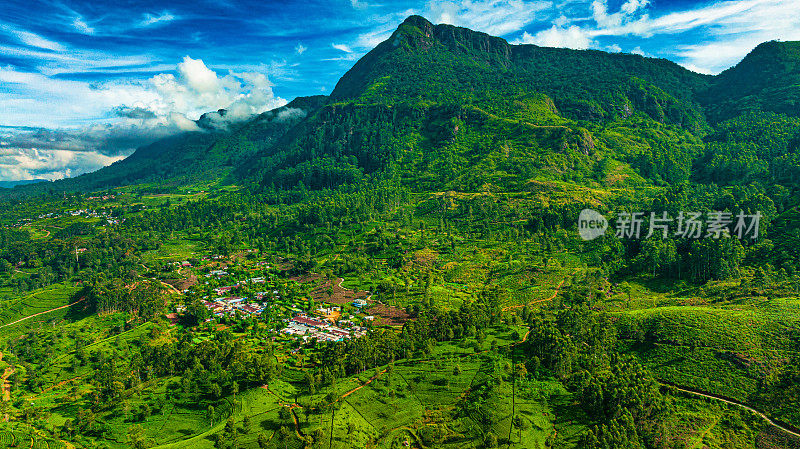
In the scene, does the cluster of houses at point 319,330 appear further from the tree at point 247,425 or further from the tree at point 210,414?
the tree at point 247,425

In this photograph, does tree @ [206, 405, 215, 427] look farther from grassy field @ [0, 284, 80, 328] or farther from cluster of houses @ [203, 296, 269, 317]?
grassy field @ [0, 284, 80, 328]

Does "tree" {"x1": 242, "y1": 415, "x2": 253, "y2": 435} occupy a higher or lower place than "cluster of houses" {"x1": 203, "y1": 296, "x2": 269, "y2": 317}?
lower

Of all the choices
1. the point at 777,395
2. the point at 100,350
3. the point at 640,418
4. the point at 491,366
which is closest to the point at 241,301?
the point at 100,350

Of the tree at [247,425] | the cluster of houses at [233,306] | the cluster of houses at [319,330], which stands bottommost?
the tree at [247,425]

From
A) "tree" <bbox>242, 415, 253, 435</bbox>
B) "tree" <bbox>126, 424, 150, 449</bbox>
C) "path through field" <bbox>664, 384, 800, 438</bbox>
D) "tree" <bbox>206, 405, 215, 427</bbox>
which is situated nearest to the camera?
"path through field" <bbox>664, 384, 800, 438</bbox>

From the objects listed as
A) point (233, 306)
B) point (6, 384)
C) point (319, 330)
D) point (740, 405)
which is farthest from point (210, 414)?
point (740, 405)

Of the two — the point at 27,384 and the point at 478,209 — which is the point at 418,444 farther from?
the point at 478,209

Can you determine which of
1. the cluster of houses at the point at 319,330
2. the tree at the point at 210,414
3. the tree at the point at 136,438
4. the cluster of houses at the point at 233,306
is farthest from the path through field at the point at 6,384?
the cluster of houses at the point at 319,330

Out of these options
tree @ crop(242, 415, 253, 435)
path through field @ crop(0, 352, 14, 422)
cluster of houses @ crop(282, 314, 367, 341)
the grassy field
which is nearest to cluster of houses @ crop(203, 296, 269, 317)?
cluster of houses @ crop(282, 314, 367, 341)
